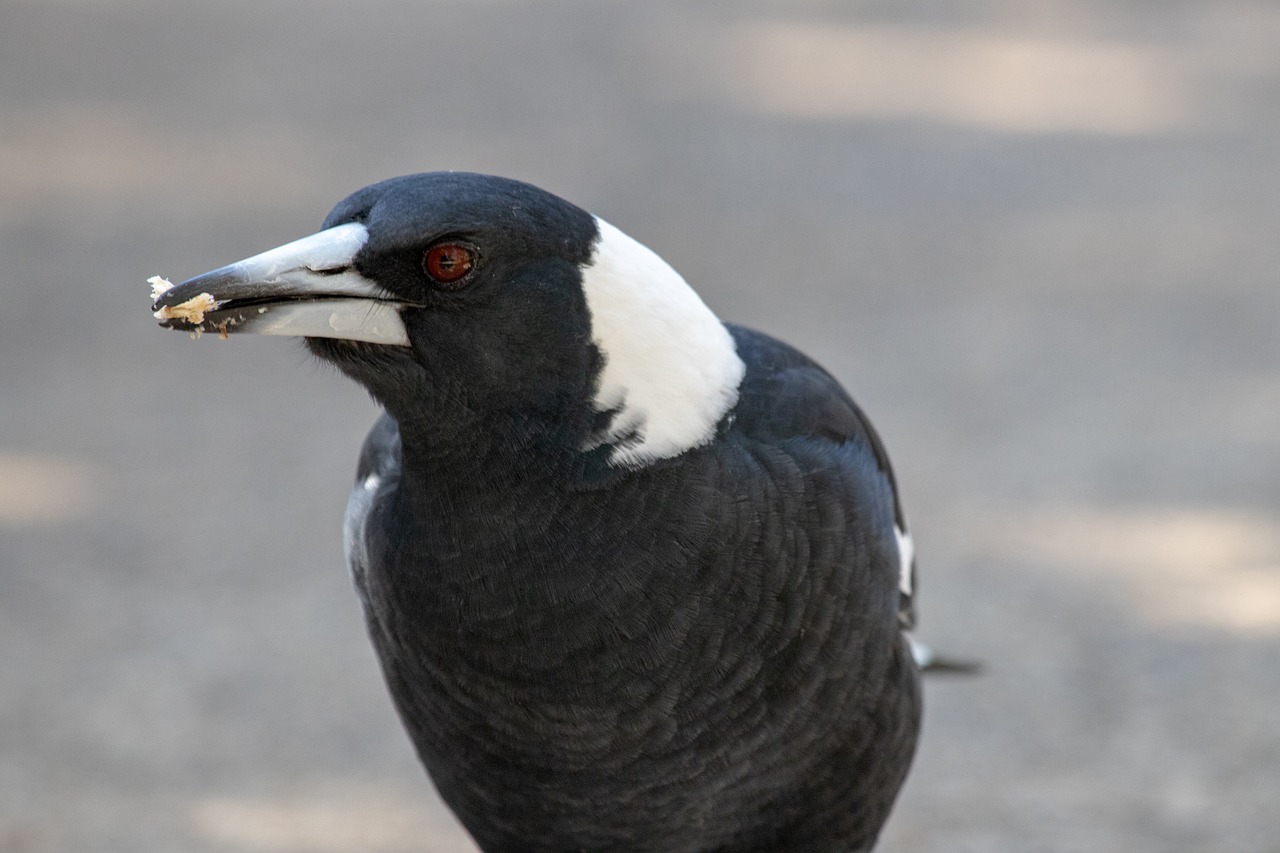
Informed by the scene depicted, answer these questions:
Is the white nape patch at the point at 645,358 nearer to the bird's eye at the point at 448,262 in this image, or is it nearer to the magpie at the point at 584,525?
the magpie at the point at 584,525

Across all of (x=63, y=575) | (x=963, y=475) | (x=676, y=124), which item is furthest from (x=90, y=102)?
(x=963, y=475)

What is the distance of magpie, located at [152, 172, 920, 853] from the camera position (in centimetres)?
149

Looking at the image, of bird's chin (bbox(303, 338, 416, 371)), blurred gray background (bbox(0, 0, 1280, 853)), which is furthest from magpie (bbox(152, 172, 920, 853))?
blurred gray background (bbox(0, 0, 1280, 853))

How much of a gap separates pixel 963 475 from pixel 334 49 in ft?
14.6

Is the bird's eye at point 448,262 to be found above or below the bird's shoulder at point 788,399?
below

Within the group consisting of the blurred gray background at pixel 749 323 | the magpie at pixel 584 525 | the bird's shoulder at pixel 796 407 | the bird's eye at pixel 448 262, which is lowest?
the magpie at pixel 584 525

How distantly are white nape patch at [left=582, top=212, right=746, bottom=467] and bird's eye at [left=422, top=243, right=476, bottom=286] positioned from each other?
0.42ft

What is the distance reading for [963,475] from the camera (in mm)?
3887

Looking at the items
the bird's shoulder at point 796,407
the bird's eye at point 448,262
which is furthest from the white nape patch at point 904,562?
the bird's eye at point 448,262

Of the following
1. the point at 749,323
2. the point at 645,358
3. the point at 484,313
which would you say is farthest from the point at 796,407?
the point at 749,323

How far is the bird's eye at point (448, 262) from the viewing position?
1472 millimetres

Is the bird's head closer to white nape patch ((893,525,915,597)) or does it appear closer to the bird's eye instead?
the bird's eye

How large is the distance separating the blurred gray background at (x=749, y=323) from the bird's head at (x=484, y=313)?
9.2 inches

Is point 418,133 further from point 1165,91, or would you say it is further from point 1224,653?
point 1224,653
